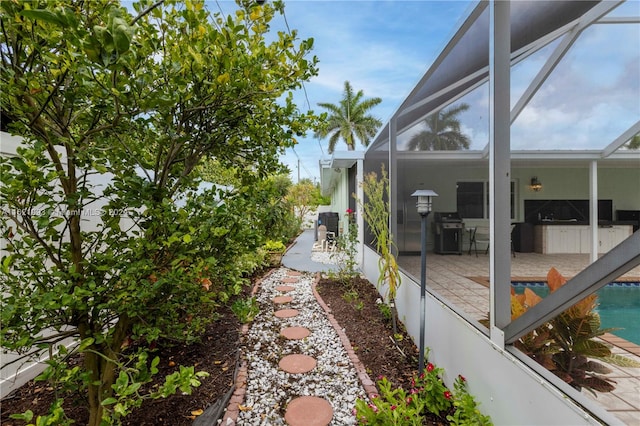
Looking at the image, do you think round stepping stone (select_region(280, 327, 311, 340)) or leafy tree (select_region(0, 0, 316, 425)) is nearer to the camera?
leafy tree (select_region(0, 0, 316, 425))

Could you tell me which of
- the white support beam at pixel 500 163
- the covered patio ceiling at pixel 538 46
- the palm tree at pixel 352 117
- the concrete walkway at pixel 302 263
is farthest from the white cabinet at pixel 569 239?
the palm tree at pixel 352 117

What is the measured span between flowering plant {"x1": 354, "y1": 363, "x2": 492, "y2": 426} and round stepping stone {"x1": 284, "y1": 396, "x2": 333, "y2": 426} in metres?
0.34

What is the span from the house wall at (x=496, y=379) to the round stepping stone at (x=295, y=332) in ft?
4.84

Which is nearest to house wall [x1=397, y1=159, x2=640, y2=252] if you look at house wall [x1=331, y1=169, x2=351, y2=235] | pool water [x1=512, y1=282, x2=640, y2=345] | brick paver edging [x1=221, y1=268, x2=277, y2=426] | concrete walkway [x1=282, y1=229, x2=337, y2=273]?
pool water [x1=512, y1=282, x2=640, y2=345]

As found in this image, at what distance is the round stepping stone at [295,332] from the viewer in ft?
11.5

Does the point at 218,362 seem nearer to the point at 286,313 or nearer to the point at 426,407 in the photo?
the point at 286,313

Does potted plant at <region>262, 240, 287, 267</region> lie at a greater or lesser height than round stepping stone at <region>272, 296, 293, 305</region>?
greater

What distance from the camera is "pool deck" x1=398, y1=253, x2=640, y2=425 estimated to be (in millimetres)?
1268

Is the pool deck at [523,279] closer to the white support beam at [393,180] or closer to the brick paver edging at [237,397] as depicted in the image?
the white support beam at [393,180]

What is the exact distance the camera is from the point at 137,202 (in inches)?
60.0

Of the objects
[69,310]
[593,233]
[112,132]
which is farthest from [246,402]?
[593,233]

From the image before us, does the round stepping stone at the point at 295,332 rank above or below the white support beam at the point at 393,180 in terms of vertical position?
below

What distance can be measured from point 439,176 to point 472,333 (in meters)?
1.54

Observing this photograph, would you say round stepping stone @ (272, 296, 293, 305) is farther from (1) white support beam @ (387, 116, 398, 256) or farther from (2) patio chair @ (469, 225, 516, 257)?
(2) patio chair @ (469, 225, 516, 257)
